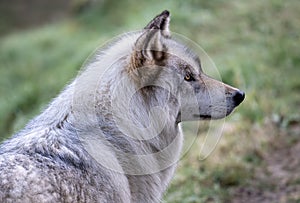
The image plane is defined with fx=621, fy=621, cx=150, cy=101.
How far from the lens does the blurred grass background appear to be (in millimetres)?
6230

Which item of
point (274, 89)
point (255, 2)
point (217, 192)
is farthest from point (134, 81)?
point (255, 2)

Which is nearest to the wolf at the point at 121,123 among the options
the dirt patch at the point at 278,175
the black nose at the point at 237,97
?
the black nose at the point at 237,97

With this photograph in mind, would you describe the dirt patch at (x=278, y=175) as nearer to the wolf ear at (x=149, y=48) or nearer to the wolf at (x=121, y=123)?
the wolf at (x=121, y=123)

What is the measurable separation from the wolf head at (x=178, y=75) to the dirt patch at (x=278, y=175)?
1.88m

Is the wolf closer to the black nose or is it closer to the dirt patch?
the black nose

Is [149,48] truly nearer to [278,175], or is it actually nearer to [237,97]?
[237,97]

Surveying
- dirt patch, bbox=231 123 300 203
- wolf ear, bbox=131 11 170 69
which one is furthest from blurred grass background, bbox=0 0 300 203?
wolf ear, bbox=131 11 170 69

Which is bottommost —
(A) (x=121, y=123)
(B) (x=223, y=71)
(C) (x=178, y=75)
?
(A) (x=121, y=123)

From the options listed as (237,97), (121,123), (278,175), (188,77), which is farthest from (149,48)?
(278,175)

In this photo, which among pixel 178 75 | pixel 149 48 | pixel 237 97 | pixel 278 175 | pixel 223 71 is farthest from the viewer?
pixel 223 71

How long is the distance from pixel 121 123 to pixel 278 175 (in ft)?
9.50

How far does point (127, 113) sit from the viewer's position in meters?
3.79

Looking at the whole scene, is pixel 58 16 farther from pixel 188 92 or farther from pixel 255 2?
pixel 188 92

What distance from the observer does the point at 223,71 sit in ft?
27.2
